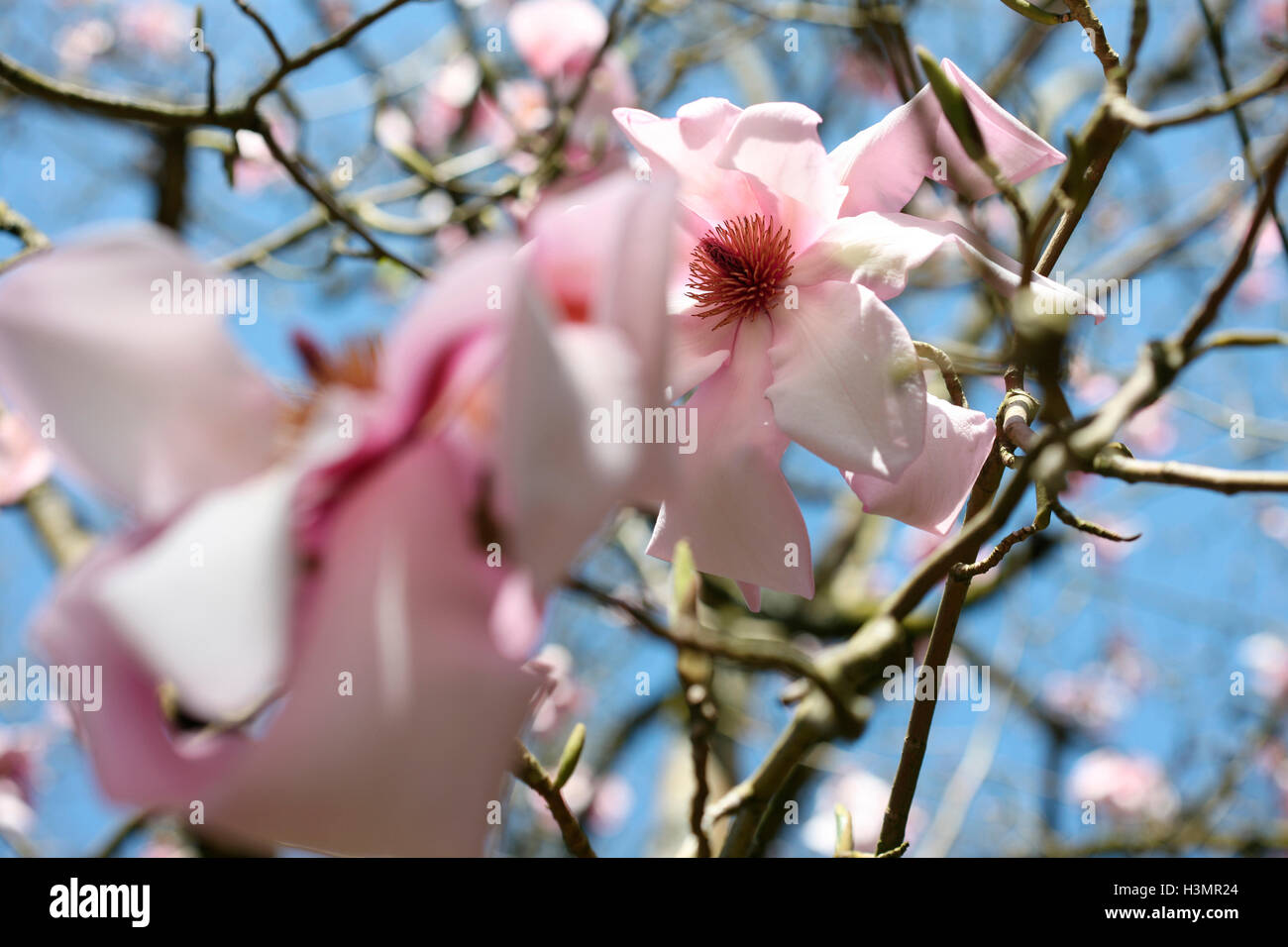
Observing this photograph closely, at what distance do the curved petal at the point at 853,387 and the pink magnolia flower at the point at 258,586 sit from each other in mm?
267

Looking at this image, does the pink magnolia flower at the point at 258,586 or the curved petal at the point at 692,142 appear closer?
the pink magnolia flower at the point at 258,586

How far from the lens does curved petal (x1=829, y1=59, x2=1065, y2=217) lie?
597mm

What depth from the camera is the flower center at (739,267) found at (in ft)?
2.24

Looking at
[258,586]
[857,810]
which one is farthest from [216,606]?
[857,810]

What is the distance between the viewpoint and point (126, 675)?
32 centimetres

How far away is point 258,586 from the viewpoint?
29 centimetres

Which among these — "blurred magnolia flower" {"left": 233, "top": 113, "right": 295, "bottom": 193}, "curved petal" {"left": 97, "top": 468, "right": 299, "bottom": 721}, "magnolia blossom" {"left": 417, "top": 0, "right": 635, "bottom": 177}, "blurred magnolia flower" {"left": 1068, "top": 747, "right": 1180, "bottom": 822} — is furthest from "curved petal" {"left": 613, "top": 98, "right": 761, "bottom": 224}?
"blurred magnolia flower" {"left": 1068, "top": 747, "right": 1180, "bottom": 822}

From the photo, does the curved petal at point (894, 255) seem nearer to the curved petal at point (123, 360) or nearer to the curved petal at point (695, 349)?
the curved petal at point (695, 349)

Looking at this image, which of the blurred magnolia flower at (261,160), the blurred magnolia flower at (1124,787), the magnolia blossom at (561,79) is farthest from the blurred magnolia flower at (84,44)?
the blurred magnolia flower at (1124,787)

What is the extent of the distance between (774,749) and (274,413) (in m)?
0.43

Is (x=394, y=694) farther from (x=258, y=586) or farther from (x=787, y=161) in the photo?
(x=787, y=161)

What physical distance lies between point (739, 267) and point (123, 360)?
0.47 meters
